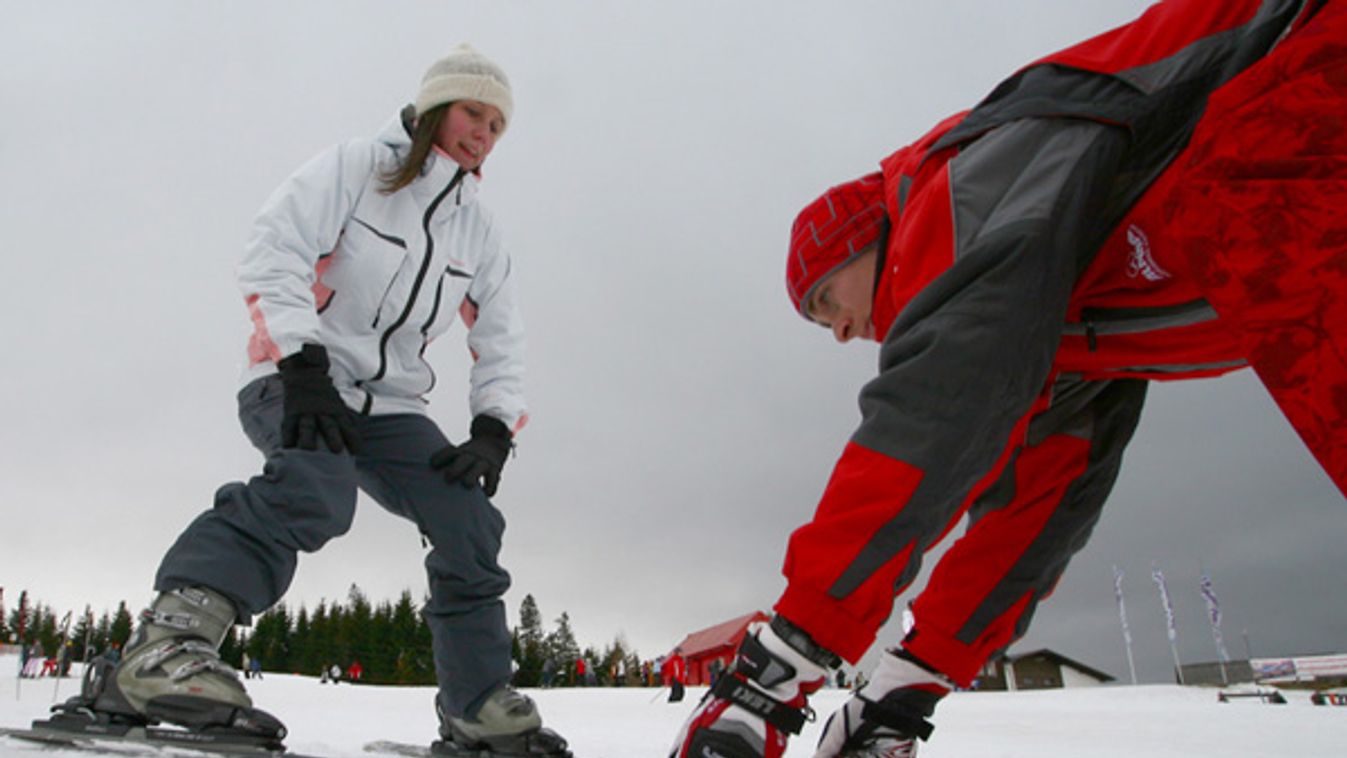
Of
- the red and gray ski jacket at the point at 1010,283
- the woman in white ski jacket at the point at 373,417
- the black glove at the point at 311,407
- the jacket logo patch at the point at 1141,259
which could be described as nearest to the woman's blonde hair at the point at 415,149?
the woman in white ski jacket at the point at 373,417

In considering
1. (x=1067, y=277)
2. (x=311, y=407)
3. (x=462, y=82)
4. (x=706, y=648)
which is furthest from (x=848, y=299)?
(x=706, y=648)

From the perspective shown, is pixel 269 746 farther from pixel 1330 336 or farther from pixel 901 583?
pixel 1330 336

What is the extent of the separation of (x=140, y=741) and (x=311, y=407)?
2.96 feet

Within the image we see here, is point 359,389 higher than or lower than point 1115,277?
higher

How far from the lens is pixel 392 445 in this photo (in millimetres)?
2797

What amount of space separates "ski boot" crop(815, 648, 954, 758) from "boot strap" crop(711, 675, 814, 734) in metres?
0.69

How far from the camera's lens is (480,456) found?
2879mm

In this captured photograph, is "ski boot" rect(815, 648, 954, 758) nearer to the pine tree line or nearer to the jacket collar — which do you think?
the jacket collar

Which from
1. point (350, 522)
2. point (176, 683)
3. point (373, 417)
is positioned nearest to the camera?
point (176, 683)

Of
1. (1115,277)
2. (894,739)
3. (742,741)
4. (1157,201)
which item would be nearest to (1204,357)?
(1115,277)

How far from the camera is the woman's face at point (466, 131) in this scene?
10.0ft

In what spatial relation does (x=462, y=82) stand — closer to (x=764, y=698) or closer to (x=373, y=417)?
(x=373, y=417)

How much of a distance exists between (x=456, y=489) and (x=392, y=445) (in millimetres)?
261

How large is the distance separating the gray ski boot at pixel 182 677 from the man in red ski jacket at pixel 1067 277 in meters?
1.39
